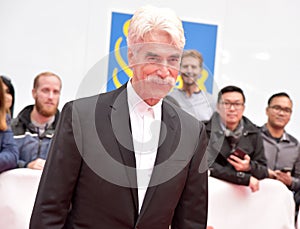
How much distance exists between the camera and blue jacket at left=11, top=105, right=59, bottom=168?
3182 mm

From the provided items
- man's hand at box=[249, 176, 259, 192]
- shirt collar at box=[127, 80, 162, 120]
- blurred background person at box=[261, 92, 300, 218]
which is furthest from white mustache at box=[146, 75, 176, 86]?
blurred background person at box=[261, 92, 300, 218]

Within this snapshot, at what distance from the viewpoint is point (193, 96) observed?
1.43 meters

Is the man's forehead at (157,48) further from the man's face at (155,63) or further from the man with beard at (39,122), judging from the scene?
the man with beard at (39,122)

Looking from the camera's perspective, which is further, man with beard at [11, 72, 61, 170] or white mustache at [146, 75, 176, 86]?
man with beard at [11, 72, 61, 170]

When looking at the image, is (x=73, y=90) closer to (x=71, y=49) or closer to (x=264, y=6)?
(x=71, y=49)

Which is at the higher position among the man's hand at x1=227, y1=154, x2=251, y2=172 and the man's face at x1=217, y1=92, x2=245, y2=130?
the man's face at x1=217, y1=92, x2=245, y2=130

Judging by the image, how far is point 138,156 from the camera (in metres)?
1.42

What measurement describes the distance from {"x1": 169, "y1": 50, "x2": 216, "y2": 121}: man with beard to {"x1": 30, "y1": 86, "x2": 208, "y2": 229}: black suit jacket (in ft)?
0.28

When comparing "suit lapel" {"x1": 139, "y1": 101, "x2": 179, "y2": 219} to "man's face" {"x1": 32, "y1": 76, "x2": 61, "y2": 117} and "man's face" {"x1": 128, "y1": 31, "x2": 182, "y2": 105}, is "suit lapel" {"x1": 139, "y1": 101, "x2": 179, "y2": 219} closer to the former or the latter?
"man's face" {"x1": 128, "y1": 31, "x2": 182, "y2": 105}

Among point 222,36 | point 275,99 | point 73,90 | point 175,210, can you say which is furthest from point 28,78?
point 175,210

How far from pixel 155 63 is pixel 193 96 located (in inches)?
A: 7.5

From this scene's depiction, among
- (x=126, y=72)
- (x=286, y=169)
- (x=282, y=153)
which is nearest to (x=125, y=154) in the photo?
(x=126, y=72)

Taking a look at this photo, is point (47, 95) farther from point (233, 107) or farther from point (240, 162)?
point (240, 162)

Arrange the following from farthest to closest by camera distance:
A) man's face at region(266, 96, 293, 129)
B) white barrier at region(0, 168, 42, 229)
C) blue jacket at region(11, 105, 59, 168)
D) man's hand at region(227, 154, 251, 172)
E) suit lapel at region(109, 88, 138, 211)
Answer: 1. man's face at region(266, 96, 293, 129)
2. blue jacket at region(11, 105, 59, 168)
3. man's hand at region(227, 154, 251, 172)
4. white barrier at region(0, 168, 42, 229)
5. suit lapel at region(109, 88, 138, 211)
